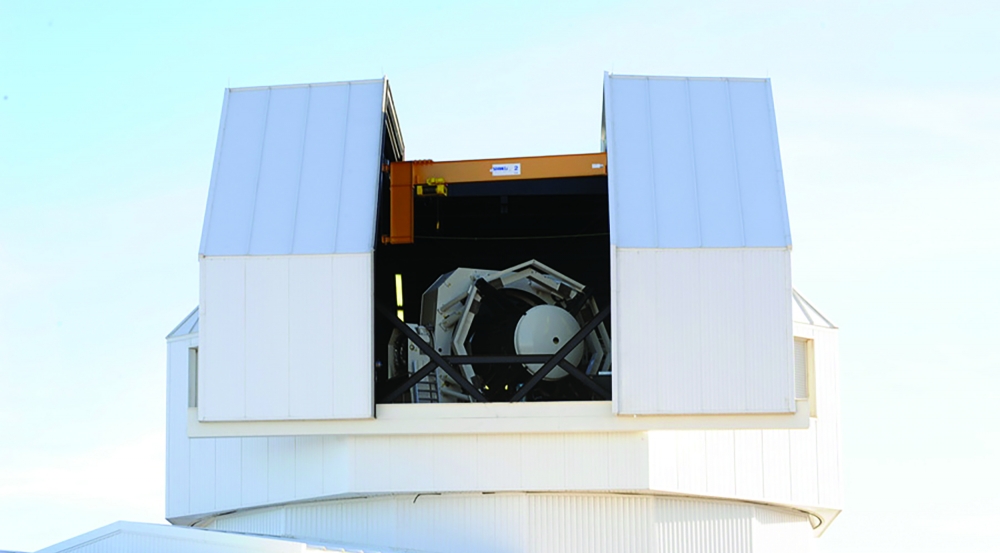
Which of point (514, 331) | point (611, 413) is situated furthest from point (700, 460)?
point (514, 331)

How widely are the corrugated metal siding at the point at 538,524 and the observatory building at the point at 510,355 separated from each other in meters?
0.04

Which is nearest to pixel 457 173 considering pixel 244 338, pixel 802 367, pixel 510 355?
pixel 510 355

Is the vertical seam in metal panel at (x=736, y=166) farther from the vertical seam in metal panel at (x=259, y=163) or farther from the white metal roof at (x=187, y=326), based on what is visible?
the white metal roof at (x=187, y=326)

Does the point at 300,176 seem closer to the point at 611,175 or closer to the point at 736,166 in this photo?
the point at 611,175

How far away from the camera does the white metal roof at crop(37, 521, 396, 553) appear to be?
21.2 metres

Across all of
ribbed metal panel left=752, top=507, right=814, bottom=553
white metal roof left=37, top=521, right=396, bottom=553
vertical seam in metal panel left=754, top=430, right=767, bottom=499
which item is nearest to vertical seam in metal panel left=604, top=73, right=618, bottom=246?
vertical seam in metal panel left=754, top=430, right=767, bottom=499

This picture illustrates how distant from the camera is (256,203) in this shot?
24891 millimetres

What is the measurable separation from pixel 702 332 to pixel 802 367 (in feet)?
19.3

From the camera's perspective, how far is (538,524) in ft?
80.2

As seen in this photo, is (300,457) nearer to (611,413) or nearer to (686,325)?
(611,413)

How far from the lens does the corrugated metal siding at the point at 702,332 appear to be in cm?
2333

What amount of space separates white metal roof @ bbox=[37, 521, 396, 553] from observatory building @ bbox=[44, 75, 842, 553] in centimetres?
4

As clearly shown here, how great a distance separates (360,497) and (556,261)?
870 centimetres

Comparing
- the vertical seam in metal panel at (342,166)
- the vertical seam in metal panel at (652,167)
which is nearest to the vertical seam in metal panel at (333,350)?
the vertical seam in metal panel at (342,166)
